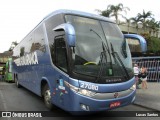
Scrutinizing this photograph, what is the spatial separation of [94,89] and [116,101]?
805 millimetres

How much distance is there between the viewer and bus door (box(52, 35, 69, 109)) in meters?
7.18

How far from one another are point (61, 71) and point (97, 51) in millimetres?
1199

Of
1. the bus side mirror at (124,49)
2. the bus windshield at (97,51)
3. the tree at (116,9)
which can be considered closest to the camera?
the bus windshield at (97,51)

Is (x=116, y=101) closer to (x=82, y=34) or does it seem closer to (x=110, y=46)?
(x=110, y=46)

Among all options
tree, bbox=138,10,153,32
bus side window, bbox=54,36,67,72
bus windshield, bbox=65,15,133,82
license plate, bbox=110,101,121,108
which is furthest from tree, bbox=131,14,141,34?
license plate, bbox=110,101,121,108

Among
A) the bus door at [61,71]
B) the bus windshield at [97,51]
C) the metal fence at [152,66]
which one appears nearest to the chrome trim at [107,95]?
the bus windshield at [97,51]

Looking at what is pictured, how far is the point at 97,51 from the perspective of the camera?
7.23 m

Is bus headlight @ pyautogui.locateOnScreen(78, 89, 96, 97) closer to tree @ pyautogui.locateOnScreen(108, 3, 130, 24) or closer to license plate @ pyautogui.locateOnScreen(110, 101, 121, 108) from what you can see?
license plate @ pyautogui.locateOnScreen(110, 101, 121, 108)

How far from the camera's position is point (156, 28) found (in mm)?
60406

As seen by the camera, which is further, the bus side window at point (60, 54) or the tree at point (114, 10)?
the tree at point (114, 10)

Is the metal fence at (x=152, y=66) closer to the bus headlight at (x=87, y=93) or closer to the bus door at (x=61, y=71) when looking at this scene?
the bus door at (x=61, y=71)

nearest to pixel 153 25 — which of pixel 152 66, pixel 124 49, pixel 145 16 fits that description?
pixel 145 16

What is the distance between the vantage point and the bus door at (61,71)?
7184 millimetres

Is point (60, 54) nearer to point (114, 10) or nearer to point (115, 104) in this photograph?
point (115, 104)
